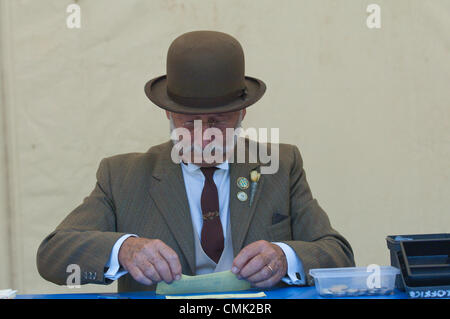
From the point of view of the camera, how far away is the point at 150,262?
6.39 ft

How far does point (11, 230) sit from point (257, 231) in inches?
54.3

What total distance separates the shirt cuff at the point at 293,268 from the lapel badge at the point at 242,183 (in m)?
0.36

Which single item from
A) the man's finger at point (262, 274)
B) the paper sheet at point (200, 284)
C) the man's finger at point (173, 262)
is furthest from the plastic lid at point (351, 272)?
the man's finger at point (173, 262)

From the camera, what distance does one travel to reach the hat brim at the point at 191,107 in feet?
7.39

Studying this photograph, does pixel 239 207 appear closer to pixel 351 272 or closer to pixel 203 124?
pixel 203 124

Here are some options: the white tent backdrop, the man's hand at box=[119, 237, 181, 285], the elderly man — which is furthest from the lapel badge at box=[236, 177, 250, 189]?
the white tent backdrop

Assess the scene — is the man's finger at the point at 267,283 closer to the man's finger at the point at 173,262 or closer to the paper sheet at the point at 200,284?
the paper sheet at the point at 200,284

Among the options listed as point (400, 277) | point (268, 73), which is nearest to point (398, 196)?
point (268, 73)

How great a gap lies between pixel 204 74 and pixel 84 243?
28.4 inches

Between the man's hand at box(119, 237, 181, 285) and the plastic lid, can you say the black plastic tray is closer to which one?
the plastic lid

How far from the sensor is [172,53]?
2.30 m

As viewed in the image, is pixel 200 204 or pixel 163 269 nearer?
pixel 163 269

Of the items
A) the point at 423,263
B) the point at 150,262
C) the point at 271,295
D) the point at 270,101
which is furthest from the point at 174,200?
the point at 270,101
